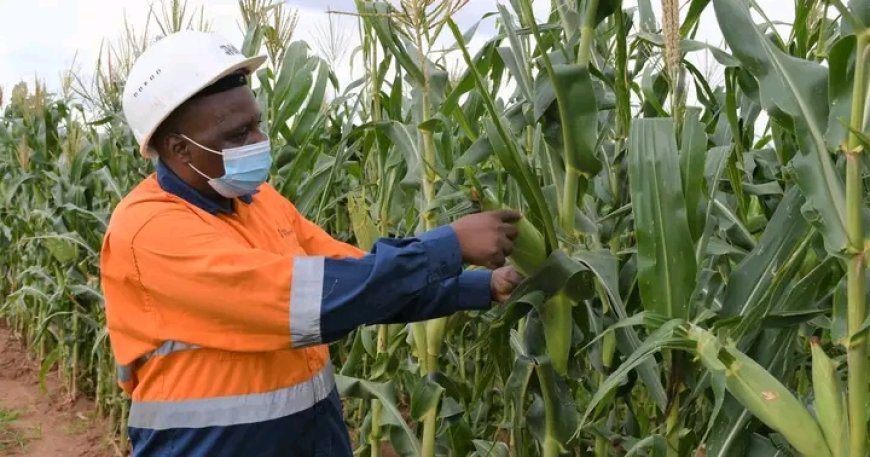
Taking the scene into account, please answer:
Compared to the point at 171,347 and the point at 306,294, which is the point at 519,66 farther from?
the point at 171,347

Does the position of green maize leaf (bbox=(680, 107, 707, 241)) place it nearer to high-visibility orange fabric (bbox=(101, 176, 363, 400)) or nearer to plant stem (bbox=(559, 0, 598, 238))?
plant stem (bbox=(559, 0, 598, 238))

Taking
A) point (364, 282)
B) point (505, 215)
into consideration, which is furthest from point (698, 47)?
point (364, 282)


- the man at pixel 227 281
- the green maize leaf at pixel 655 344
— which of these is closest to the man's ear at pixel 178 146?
the man at pixel 227 281

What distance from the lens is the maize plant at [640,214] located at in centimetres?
151

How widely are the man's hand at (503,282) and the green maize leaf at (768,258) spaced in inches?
20.4

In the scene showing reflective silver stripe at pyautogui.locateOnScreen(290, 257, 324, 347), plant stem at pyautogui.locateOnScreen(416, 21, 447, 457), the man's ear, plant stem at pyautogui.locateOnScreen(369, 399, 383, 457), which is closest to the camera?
reflective silver stripe at pyautogui.locateOnScreen(290, 257, 324, 347)

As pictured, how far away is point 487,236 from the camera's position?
174cm

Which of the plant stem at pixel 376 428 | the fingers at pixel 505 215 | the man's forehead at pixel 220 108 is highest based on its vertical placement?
the man's forehead at pixel 220 108

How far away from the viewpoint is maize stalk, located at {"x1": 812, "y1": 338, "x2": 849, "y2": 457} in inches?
57.1

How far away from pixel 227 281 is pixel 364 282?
0.29 meters

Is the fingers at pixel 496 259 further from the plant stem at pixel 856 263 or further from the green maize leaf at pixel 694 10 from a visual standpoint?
the green maize leaf at pixel 694 10

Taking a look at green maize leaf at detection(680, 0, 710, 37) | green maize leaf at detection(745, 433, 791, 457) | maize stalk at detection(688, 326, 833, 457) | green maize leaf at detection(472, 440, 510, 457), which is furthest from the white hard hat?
green maize leaf at detection(745, 433, 791, 457)

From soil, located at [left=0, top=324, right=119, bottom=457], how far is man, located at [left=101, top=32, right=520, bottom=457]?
296 cm

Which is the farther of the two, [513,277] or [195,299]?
[513,277]
